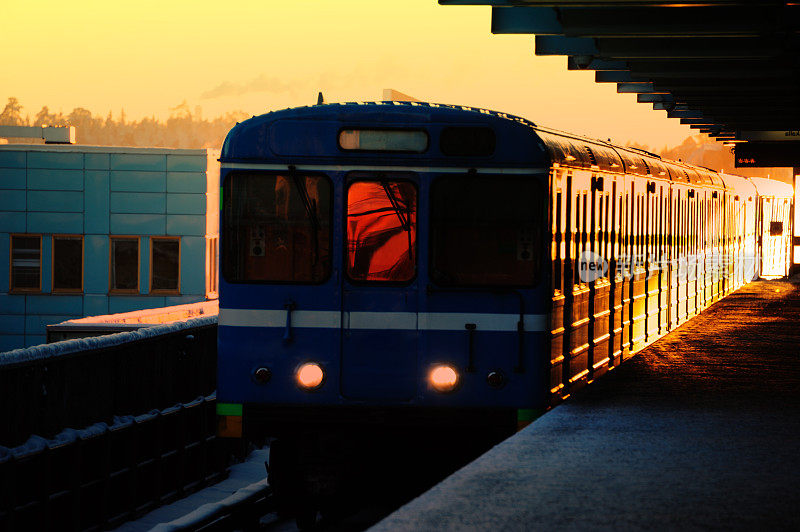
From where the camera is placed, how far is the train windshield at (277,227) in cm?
933

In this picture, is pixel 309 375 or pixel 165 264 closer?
pixel 309 375

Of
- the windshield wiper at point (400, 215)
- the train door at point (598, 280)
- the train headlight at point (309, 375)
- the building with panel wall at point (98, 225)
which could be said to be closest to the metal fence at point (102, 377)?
the train headlight at point (309, 375)

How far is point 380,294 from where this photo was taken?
9.43 metres

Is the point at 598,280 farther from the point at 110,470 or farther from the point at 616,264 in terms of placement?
the point at 110,470

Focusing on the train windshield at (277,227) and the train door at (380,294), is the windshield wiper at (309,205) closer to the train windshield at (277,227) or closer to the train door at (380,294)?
the train windshield at (277,227)

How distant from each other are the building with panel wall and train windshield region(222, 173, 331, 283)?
131ft

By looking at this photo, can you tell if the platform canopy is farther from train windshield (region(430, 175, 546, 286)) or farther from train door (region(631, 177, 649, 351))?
train windshield (region(430, 175, 546, 286))

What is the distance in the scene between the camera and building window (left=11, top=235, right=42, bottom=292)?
162 ft

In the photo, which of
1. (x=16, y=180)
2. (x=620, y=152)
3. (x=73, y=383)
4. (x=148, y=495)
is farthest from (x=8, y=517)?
(x=16, y=180)

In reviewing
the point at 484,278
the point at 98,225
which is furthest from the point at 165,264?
the point at 484,278

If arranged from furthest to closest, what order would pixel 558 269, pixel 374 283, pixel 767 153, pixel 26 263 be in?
pixel 26 263
pixel 767 153
pixel 558 269
pixel 374 283

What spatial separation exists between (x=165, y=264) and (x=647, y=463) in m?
42.1

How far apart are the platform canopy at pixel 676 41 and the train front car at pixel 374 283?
3146 mm

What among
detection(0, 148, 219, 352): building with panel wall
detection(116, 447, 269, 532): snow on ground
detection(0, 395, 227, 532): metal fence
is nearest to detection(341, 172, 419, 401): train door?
detection(116, 447, 269, 532): snow on ground
